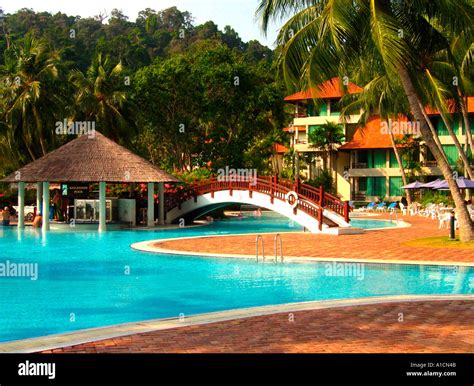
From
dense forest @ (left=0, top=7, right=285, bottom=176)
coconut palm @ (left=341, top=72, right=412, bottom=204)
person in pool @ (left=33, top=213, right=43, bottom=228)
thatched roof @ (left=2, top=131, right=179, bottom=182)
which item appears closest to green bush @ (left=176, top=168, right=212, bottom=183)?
thatched roof @ (left=2, top=131, right=179, bottom=182)

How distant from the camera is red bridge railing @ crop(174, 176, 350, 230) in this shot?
29.4 metres

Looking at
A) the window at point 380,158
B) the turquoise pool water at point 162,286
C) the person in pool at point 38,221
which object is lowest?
the turquoise pool water at point 162,286

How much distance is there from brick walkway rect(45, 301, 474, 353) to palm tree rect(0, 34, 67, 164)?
3461 cm

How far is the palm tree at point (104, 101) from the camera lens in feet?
155

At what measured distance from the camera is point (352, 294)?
1412 centimetres

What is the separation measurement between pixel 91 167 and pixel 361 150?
29793 mm

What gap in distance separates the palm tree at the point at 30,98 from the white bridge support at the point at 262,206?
11.5m

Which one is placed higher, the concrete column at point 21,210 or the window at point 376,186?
the window at point 376,186

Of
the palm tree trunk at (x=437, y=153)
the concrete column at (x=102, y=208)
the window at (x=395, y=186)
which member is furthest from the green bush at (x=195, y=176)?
the palm tree trunk at (x=437, y=153)

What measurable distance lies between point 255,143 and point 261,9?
35.4m

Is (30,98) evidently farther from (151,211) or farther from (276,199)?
(276,199)

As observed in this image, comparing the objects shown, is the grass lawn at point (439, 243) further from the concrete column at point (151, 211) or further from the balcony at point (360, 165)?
the balcony at point (360, 165)

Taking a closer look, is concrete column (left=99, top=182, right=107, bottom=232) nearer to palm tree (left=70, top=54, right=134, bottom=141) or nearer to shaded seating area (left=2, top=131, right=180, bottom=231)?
shaded seating area (left=2, top=131, right=180, bottom=231)
